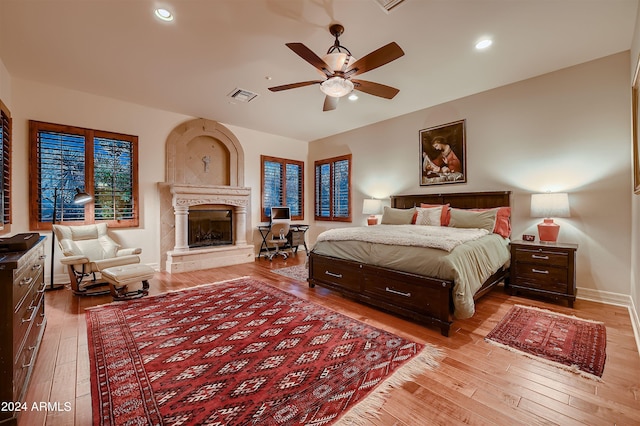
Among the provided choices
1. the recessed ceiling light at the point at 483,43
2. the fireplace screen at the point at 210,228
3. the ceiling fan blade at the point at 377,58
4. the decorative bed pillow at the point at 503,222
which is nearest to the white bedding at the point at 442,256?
the decorative bed pillow at the point at 503,222

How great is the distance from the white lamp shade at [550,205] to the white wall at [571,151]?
0.40 metres

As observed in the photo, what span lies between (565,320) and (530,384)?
1.43m

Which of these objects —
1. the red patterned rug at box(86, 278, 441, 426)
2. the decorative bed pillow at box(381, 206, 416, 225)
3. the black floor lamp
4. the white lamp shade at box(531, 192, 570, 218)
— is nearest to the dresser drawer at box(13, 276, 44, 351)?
the red patterned rug at box(86, 278, 441, 426)

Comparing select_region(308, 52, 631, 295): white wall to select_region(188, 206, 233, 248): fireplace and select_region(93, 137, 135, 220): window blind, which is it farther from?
select_region(93, 137, 135, 220): window blind

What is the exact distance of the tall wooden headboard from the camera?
389 centimetres

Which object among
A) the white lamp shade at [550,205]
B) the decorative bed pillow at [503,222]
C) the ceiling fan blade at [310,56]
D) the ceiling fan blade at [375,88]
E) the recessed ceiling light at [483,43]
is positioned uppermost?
the recessed ceiling light at [483,43]

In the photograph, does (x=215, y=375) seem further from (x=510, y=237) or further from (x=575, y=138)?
(x=575, y=138)

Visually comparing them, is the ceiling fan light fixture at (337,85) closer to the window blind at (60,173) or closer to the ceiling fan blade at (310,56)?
the ceiling fan blade at (310,56)

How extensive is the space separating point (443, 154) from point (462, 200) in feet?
2.85

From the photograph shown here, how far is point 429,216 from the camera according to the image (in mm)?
4148

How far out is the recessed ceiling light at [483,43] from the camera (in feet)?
9.21

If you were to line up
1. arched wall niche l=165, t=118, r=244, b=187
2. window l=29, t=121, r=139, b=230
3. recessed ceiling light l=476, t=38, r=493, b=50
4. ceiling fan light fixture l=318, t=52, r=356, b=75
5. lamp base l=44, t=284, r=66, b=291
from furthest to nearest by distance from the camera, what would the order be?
arched wall niche l=165, t=118, r=244, b=187 → window l=29, t=121, r=139, b=230 → lamp base l=44, t=284, r=66, b=291 → recessed ceiling light l=476, t=38, r=493, b=50 → ceiling fan light fixture l=318, t=52, r=356, b=75

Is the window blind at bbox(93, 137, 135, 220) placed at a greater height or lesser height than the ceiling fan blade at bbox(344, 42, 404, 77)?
lesser

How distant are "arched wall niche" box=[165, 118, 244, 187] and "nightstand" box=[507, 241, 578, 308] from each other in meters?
5.09
